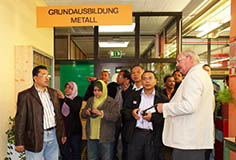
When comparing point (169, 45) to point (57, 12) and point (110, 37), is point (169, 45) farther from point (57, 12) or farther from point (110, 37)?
point (57, 12)

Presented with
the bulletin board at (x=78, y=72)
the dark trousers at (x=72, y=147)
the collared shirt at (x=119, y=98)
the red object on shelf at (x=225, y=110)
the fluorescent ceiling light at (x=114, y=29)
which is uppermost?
the fluorescent ceiling light at (x=114, y=29)

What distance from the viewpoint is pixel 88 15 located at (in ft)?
11.9

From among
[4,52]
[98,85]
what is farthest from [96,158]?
[4,52]

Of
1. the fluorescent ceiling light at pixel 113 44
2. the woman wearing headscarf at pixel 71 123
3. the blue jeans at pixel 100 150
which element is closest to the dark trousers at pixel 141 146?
the blue jeans at pixel 100 150

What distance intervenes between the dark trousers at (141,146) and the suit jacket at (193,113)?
0.59 m

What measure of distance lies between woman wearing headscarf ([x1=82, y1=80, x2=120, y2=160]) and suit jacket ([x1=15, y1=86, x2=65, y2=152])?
771 millimetres

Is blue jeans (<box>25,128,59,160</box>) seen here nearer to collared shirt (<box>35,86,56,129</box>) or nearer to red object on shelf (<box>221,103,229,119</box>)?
collared shirt (<box>35,86,56,129</box>)

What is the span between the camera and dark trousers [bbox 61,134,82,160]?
3.57m

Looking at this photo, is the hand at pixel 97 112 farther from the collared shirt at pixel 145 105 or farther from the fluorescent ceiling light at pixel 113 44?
the fluorescent ceiling light at pixel 113 44

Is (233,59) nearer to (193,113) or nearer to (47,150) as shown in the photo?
(193,113)

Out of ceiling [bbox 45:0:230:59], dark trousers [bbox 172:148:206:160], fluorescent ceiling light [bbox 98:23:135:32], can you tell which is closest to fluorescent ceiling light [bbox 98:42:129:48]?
ceiling [bbox 45:0:230:59]

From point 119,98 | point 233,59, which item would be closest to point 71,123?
point 119,98

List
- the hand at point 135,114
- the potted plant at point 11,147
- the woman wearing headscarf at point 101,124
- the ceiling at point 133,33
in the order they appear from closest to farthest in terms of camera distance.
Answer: the hand at point 135,114
the potted plant at point 11,147
the woman wearing headscarf at point 101,124
the ceiling at point 133,33

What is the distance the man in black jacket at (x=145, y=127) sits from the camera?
2.69 metres
